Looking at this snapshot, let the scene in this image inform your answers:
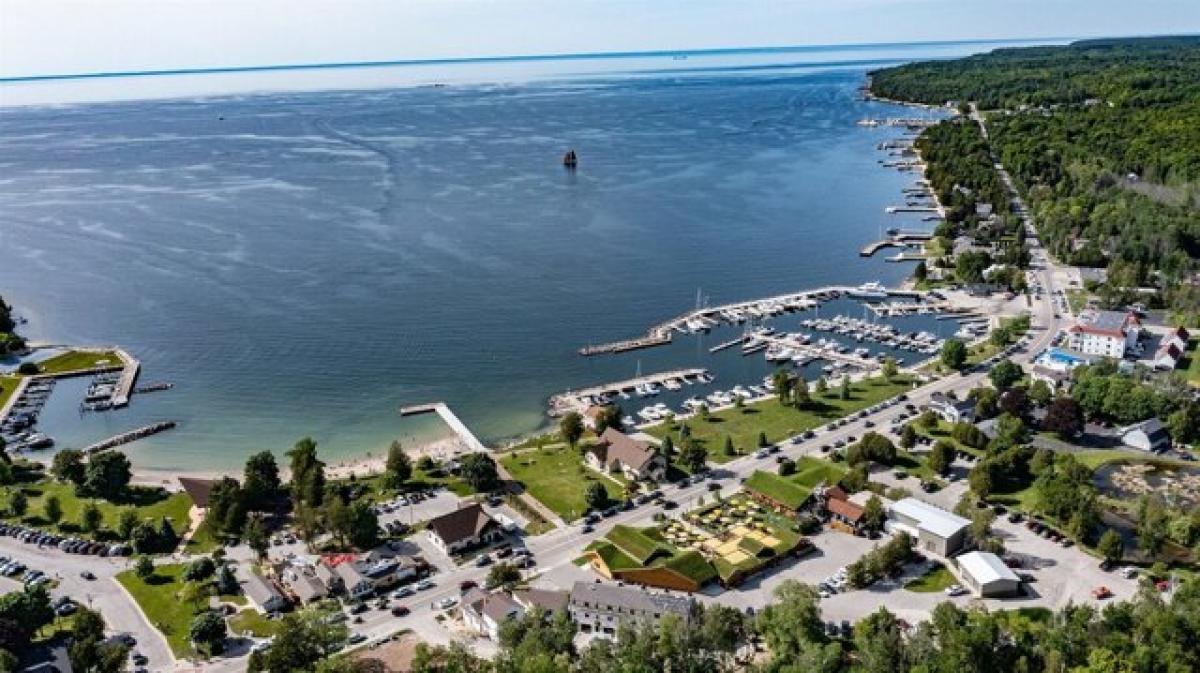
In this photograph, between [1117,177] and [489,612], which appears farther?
[1117,177]

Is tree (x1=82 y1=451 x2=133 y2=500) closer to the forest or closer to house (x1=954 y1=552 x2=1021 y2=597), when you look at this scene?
house (x1=954 y1=552 x2=1021 y2=597)

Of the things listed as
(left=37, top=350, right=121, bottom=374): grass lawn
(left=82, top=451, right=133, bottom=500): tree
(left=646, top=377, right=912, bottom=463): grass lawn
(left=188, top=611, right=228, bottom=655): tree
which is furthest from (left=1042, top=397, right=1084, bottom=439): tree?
(left=37, top=350, right=121, bottom=374): grass lawn

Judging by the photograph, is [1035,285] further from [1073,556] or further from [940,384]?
[1073,556]

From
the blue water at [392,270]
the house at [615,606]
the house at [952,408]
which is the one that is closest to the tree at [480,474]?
the blue water at [392,270]

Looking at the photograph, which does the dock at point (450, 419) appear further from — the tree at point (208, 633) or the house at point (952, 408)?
the house at point (952, 408)

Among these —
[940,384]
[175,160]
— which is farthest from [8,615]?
[175,160]

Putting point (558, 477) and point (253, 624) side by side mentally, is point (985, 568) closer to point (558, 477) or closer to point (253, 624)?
point (558, 477)


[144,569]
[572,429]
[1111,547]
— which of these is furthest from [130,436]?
[1111,547]
